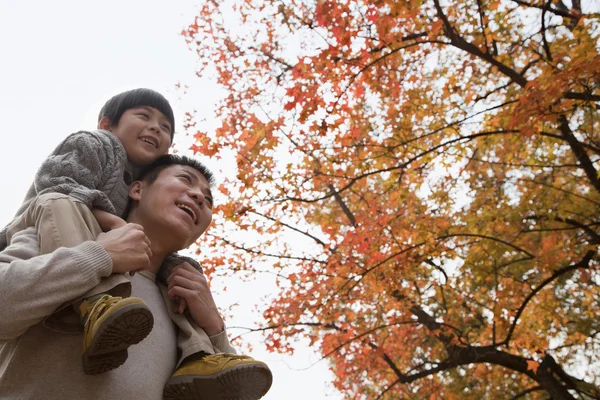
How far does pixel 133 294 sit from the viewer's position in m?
1.89

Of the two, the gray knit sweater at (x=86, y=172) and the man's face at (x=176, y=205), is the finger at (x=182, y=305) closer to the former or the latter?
the man's face at (x=176, y=205)

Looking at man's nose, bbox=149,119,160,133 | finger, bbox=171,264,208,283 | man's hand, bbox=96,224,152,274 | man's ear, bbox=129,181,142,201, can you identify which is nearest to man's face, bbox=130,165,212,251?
man's ear, bbox=129,181,142,201

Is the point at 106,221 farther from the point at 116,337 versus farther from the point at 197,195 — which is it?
the point at 116,337

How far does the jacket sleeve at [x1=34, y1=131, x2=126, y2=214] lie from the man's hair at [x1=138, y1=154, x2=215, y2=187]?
11.6 inches

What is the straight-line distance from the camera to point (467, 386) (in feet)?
29.3

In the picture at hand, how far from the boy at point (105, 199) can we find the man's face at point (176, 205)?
11 cm

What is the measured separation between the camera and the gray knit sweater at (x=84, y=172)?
180cm

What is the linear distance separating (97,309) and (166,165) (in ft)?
3.31

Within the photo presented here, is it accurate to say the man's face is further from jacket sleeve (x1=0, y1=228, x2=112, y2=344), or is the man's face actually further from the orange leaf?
the orange leaf

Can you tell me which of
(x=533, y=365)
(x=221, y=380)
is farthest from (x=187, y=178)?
(x=533, y=365)

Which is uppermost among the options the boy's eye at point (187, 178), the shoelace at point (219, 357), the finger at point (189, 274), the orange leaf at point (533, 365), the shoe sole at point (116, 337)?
the orange leaf at point (533, 365)

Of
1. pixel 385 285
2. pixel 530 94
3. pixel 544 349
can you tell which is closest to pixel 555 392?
pixel 544 349

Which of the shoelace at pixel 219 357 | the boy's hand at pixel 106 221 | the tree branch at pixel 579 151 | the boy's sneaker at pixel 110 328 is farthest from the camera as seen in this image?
the tree branch at pixel 579 151

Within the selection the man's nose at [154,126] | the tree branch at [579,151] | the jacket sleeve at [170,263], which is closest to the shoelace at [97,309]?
the jacket sleeve at [170,263]
